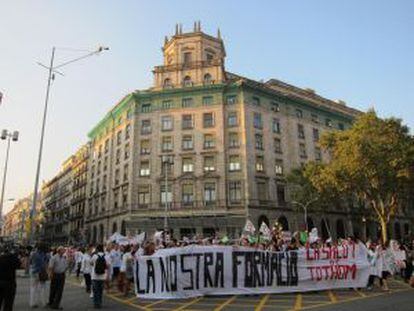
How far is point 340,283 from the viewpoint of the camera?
15547mm

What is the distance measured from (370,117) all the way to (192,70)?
2330 centimetres

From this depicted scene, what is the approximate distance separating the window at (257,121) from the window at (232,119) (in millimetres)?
2467

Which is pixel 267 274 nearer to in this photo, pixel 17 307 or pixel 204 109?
pixel 17 307

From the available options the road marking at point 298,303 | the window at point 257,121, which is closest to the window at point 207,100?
the window at point 257,121

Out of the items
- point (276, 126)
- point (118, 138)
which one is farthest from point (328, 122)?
point (118, 138)

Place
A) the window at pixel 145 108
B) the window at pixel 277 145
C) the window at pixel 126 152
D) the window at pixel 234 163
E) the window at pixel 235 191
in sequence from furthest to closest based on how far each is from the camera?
1. the window at pixel 126 152
2. the window at pixel 145 108
3. the window at pixel 277 145
4. the window at pixel 234 163
5. the window at pixel 235 191

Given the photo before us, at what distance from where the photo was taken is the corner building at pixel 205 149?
46219mm

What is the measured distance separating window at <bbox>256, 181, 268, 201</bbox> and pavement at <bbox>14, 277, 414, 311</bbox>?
105 ft

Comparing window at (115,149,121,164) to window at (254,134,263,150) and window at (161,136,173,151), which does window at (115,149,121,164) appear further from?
window at (254,134,263,150)

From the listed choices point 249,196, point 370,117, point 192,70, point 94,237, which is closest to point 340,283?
point 370,117

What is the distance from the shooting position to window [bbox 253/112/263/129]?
49938 millimetres

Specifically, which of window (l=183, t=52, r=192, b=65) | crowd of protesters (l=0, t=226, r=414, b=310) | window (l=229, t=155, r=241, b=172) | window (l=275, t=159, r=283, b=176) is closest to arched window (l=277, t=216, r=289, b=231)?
window (l=275, t=159, r=283, b=176)

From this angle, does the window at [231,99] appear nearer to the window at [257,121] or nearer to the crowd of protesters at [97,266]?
the window at [257,121]

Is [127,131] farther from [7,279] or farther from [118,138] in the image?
[7,279]
